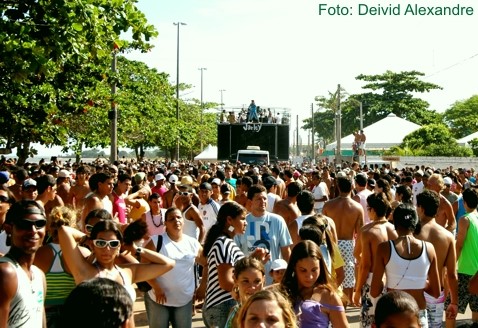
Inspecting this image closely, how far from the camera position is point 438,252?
7.15m

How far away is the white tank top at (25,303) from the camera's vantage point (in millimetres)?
4625

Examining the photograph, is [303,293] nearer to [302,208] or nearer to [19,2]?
[302,208]

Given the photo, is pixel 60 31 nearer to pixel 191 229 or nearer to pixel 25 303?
pixel 191 229

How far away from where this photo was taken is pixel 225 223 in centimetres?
679

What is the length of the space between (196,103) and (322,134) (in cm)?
A: 5014

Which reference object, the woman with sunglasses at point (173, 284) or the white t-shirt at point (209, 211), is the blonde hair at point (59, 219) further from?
the white t-shirt at point (209, 211)

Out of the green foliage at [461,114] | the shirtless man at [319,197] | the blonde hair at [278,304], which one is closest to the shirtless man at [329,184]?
the shirtless man at [319,197]

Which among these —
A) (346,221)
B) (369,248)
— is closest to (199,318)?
(346,221)

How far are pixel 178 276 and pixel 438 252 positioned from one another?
2326mm

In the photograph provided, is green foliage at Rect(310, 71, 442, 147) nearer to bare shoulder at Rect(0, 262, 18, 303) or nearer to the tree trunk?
the tree trunk

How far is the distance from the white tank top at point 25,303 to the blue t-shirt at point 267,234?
3.09m

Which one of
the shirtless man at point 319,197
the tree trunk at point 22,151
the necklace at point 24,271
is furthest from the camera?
the tree trunk at point 22,151

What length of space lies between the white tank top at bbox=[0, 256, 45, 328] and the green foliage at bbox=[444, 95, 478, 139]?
83.7 metres

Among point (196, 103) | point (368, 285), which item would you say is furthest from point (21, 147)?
point (196, 103)
